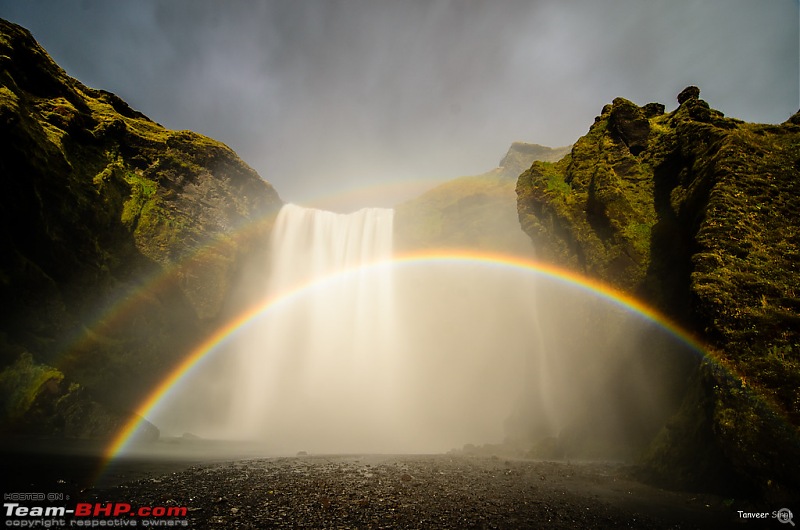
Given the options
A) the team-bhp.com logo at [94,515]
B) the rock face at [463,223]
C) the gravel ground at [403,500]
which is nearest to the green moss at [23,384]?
the gravel ground at [403,500]

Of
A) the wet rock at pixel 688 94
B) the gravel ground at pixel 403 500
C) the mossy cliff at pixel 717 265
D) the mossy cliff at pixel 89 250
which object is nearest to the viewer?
the gravel ground at pixel 403 500

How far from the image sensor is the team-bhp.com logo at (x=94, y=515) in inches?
252

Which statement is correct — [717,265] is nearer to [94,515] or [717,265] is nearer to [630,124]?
[630,124]

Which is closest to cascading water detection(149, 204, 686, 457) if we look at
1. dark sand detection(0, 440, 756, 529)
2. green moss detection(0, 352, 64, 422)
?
dark sand detection(0, 440, 756, 529)

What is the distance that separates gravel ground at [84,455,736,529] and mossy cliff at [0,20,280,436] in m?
16.1

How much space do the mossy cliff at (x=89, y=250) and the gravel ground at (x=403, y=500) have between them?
1607 cm

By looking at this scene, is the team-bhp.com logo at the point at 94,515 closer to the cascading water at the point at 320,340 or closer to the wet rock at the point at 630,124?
the wet rock at the point at 630,124

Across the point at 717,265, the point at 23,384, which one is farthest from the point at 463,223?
the point at 23,384

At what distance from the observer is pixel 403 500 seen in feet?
30.1

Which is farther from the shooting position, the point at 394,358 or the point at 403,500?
the point at 394,358

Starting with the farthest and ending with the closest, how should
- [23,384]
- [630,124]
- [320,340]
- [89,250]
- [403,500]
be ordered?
[320,340] < [630,124] < [89,250] < [23,384] < [403,500]

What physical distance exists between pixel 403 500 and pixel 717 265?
46.4ft

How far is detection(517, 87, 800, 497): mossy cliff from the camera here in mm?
9633

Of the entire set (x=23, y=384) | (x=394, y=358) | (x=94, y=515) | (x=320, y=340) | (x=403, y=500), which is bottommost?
(x=403, y=500)
